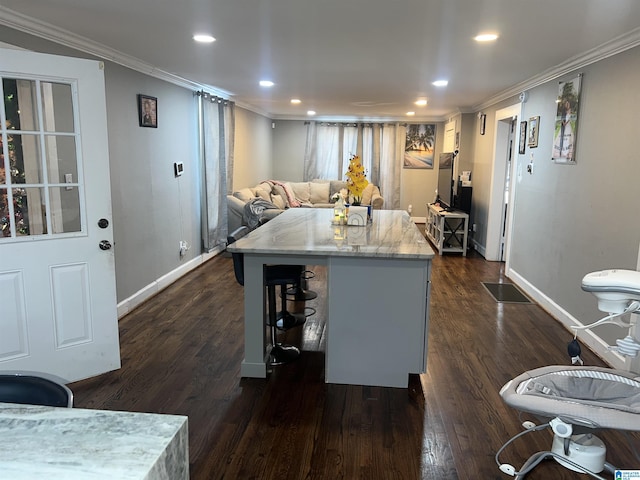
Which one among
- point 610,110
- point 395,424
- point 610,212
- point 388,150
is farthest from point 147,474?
point 388,150

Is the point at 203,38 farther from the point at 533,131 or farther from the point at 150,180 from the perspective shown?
the point at 533,131

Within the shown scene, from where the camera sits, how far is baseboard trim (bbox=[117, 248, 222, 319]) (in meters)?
Result: 4.27

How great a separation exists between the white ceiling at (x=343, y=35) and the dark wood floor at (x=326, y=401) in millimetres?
1814

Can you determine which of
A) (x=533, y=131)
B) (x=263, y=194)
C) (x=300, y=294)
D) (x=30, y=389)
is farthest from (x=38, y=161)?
(x=263, y=194)

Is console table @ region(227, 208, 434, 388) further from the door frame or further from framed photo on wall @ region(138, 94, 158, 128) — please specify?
the door frame

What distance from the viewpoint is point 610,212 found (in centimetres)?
341

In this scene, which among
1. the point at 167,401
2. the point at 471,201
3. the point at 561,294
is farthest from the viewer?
the point at 471,201

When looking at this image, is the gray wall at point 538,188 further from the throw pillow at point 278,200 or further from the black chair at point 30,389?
the throw pillow at point 278,200

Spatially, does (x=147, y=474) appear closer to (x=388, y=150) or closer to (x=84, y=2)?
(x=84, y=2)

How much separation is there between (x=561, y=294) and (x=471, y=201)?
140 inches

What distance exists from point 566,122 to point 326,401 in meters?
3.23

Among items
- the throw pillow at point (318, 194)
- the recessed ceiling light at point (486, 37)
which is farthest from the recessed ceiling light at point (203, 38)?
the throw pillow at point (318, 194)

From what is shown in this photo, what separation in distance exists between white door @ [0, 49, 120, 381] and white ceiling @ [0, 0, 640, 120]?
0.45 metres

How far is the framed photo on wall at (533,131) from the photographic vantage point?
494cm
